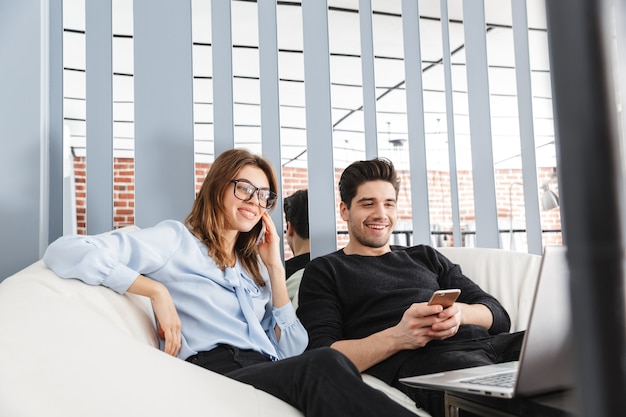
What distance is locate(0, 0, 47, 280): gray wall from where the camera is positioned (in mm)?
1798

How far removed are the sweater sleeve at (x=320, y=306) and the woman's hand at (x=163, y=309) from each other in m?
0.44

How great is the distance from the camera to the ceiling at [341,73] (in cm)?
368

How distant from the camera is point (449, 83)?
8.36ft

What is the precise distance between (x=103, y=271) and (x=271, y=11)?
1331 mm

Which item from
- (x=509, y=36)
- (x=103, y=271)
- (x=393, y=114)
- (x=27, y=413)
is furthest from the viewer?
(x=393, y=114)

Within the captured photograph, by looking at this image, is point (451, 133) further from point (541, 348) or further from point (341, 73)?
point (341, 73)

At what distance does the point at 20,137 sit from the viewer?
1836mm

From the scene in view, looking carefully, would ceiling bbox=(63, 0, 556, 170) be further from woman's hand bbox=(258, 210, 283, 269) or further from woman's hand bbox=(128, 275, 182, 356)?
woman's hand bbox=(128, 275, 182, 356)

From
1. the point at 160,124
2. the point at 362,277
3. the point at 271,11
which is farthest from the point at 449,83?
the point at 160,124

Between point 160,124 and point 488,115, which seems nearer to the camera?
point 160,124

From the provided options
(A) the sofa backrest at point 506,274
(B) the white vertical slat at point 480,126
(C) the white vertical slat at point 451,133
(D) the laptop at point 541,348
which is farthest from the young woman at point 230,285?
(B) the white vertical slat at point 480,126

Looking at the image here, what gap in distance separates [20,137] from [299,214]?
1.08 m

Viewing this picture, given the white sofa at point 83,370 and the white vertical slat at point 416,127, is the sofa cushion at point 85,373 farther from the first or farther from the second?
the white vertical slat at point 416,127

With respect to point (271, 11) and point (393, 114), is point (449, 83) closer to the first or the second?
point (271, 11)
